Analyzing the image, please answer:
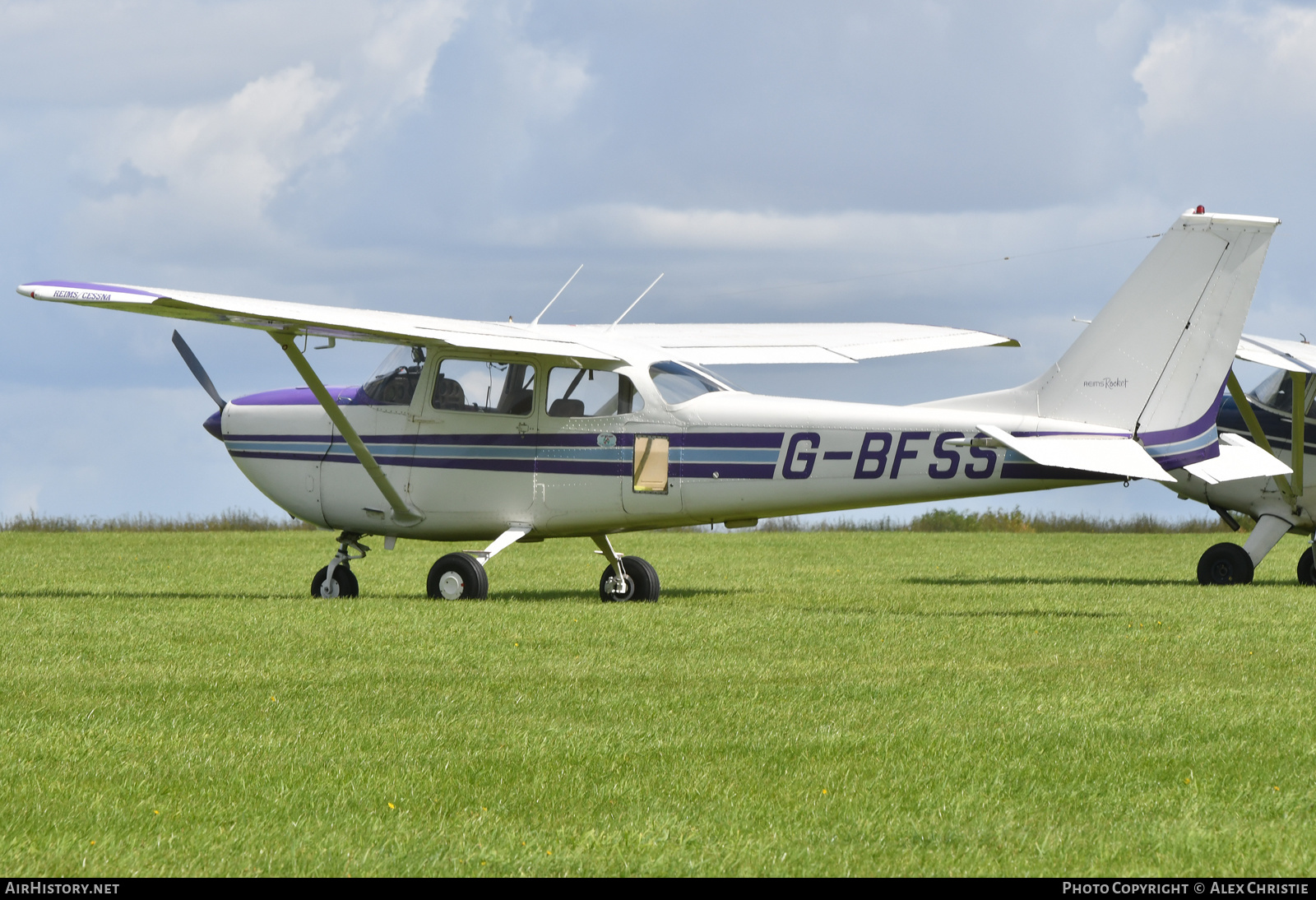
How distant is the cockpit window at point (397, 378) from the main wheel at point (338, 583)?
1702 mm

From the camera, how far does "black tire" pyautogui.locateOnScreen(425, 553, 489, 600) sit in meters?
13.7

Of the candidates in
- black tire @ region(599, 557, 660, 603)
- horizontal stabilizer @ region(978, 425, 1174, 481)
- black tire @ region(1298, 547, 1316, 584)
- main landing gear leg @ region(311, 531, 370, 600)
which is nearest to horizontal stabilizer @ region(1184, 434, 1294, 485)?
horizontal stabilizer @ region(978, 425, 1174, 481)

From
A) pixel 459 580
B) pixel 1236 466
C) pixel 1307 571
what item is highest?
pixel 1236 466

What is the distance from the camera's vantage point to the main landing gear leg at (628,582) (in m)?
14.1

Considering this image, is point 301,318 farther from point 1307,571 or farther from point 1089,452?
point 1307,571

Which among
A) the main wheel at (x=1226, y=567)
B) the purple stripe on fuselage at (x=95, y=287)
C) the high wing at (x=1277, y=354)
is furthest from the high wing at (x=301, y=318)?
the main wheel at (x=1226, y=567)

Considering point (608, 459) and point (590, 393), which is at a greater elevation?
point (590, 393)

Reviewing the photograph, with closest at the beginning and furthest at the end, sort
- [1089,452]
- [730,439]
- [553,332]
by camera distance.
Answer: [1089,452], [730,439], [553,332]

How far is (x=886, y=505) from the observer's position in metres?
12.8

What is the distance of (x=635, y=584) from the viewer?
1416 centimetres

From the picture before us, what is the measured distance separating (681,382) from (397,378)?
298 centimetres

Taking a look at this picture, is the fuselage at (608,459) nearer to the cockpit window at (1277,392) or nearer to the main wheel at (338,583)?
the main wheel at (338,583)

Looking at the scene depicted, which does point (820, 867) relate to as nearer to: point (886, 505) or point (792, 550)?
point (886, 505)

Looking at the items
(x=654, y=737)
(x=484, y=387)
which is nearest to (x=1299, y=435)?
(x=484, y=387)
